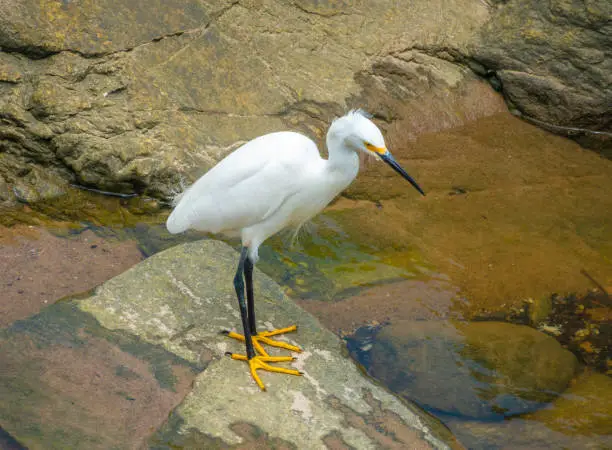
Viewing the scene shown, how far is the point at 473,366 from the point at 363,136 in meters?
1.55

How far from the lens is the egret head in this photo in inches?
141

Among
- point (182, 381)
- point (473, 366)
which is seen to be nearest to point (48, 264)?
point (182, 381)

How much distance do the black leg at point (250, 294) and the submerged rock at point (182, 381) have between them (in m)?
0.12

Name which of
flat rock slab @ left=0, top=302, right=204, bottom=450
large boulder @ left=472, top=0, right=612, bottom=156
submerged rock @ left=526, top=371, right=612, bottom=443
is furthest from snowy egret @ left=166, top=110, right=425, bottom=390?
large boulder @ left=472, top=0, right=612, bottom=156

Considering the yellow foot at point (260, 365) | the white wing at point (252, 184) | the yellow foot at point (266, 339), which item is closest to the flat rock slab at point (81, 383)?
the yellow foot at point (260, 365)

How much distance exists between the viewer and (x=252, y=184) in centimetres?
384

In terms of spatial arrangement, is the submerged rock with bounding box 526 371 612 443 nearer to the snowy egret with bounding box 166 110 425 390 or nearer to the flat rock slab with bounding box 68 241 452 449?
the flat rock slab with bounding box 68 241 452 449

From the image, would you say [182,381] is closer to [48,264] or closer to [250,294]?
[250,294]

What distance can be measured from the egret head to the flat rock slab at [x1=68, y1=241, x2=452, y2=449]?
1.08m

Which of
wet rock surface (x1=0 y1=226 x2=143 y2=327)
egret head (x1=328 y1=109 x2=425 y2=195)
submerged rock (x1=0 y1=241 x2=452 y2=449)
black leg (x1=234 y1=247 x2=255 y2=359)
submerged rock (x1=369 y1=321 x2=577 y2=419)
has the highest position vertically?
egret head (x1=328 y1=109 x2=425 y2=195)

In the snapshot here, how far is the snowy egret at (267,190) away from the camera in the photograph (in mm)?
3771

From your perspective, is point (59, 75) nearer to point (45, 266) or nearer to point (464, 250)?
point (45, 266)

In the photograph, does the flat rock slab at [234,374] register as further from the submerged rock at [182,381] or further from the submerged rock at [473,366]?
the submerged rock at [473,366]

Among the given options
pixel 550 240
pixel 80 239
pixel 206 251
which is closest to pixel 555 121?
pixel 550 240
